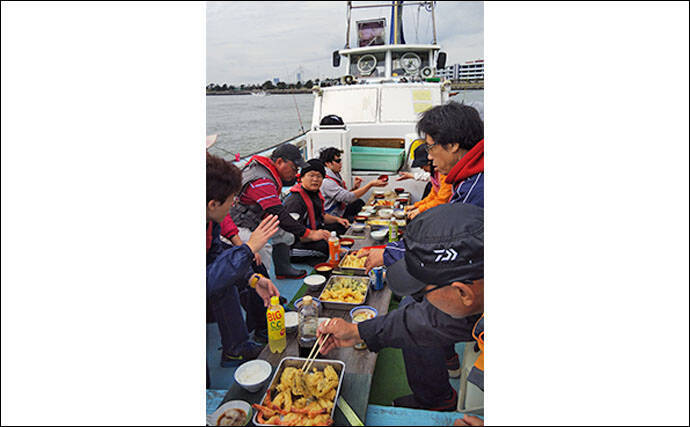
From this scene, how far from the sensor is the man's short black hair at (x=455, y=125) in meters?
1.53

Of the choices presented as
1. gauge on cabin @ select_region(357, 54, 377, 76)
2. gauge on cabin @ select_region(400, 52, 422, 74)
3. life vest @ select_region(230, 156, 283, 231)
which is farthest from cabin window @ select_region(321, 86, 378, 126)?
life vest @ select_region(230, 156, 283, 231)

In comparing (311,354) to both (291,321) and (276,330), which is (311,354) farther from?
(291,321)

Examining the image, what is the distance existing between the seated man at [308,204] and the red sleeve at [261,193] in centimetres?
59

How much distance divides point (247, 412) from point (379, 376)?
0.71 m

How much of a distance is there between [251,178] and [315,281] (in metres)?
0.88

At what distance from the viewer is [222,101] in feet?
4.13

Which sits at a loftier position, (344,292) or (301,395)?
(344,292)

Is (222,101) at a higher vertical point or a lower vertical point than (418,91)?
lower

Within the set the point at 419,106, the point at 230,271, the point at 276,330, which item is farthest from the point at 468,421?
the point at 419,106

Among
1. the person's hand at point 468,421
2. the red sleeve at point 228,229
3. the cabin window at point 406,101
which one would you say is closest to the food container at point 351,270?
the red sleeve at point 228,229

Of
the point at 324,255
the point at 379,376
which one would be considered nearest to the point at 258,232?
the point at 379,376

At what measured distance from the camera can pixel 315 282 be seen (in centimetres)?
218
